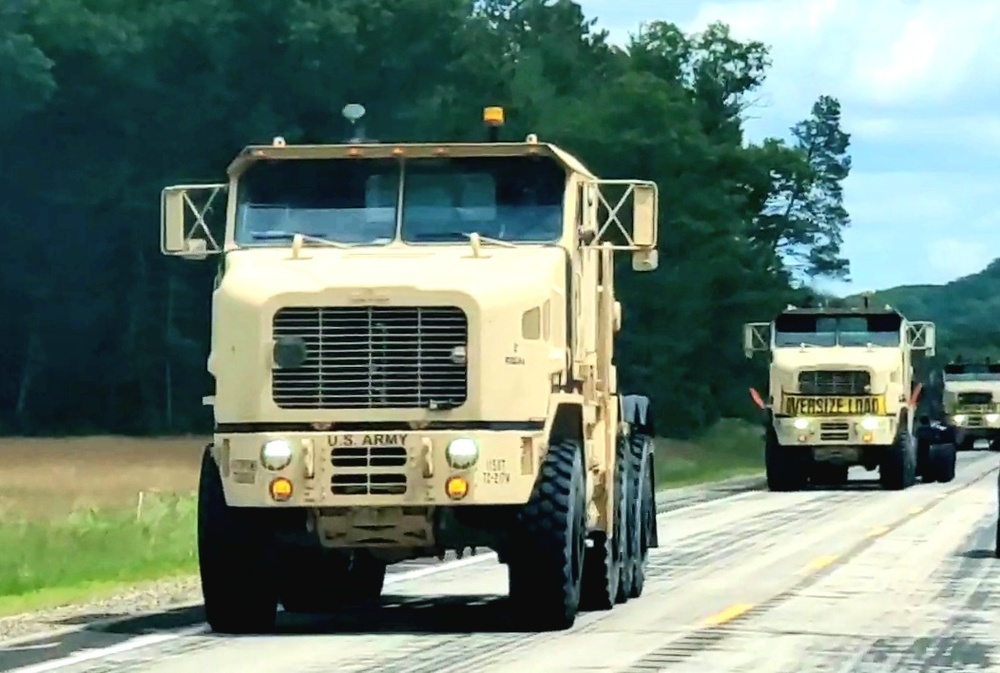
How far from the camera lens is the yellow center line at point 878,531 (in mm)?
28891

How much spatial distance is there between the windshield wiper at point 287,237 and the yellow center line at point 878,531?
12914 millimetres

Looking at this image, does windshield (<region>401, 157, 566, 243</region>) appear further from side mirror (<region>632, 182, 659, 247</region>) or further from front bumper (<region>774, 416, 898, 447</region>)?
front bumper (<region>774, 416, 898, 447</region>)

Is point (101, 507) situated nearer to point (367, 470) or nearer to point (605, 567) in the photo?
point (605, 567)

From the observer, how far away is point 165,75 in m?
81.1

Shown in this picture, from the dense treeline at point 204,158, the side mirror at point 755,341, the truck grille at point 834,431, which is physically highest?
the dense treeline at point 204,158

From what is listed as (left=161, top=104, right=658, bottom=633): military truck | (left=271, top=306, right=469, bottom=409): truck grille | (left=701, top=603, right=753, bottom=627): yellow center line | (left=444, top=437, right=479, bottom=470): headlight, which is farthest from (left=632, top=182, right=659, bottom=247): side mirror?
(left=701, top=603, right=753, bottom=627): yellow center line

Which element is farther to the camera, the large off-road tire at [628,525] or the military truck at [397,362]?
the large off-road tire at [628,525]

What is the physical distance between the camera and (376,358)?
16.1 m

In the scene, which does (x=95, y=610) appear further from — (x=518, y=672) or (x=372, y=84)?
(x=372, y=84)

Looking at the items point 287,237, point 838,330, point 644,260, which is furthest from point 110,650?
point 838,330

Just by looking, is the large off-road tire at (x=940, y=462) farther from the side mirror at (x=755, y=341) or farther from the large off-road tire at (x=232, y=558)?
the large off-road tire at (x=232, y=558)

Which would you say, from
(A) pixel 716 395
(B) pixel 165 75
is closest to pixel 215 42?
(B) pixel 165 75

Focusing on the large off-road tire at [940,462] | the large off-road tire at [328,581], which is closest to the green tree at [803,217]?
the large off-road tire at [940,462]

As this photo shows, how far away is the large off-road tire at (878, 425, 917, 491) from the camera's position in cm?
4312
